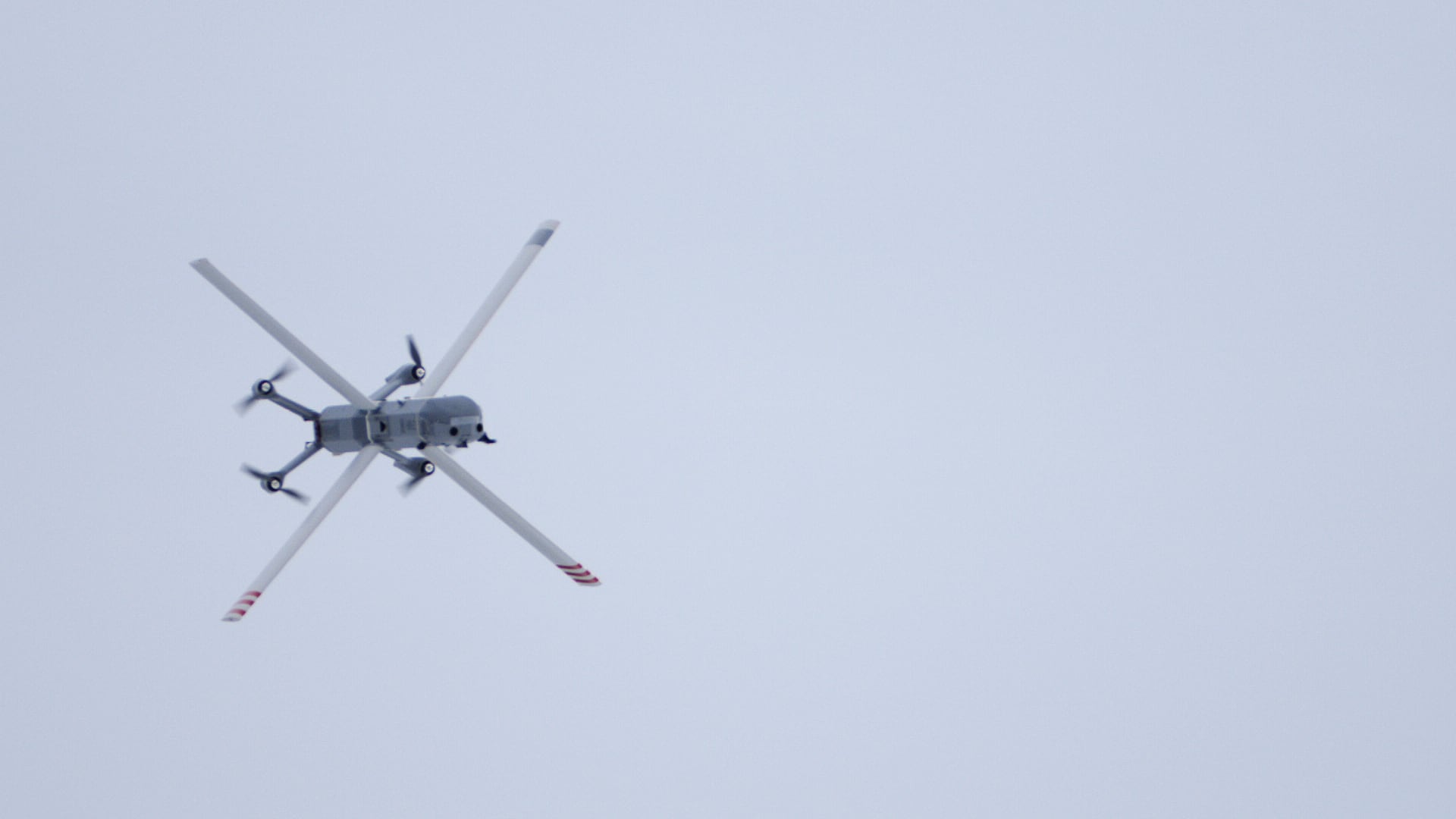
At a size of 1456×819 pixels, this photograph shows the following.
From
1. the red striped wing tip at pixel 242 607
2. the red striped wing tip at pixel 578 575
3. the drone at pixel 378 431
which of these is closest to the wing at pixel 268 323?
the drone at pixel 378 431

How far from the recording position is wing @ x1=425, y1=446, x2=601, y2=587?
27.4 metres

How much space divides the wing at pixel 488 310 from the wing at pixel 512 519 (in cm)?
138

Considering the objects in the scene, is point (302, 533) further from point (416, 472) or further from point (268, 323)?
point (268, 323)

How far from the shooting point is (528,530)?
27.7 metres

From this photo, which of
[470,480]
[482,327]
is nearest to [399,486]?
[470,480]

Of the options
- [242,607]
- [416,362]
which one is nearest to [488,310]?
[416,362]

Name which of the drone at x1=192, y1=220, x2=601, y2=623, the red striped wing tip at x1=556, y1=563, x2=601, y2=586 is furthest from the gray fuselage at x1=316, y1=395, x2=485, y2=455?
the red striped wing tip at x1=556, y1=563, x2=601, y2=586

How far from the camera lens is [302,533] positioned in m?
26.3

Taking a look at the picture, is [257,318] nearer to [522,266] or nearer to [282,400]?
[282,400]

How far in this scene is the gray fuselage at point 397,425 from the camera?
89.1 feet

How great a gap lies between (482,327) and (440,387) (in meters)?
1.61

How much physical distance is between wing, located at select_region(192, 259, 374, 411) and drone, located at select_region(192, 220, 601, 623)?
0.01m

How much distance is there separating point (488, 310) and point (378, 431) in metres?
3.53

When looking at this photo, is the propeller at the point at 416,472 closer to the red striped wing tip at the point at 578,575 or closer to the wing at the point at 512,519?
the wing at the point at 512,519
